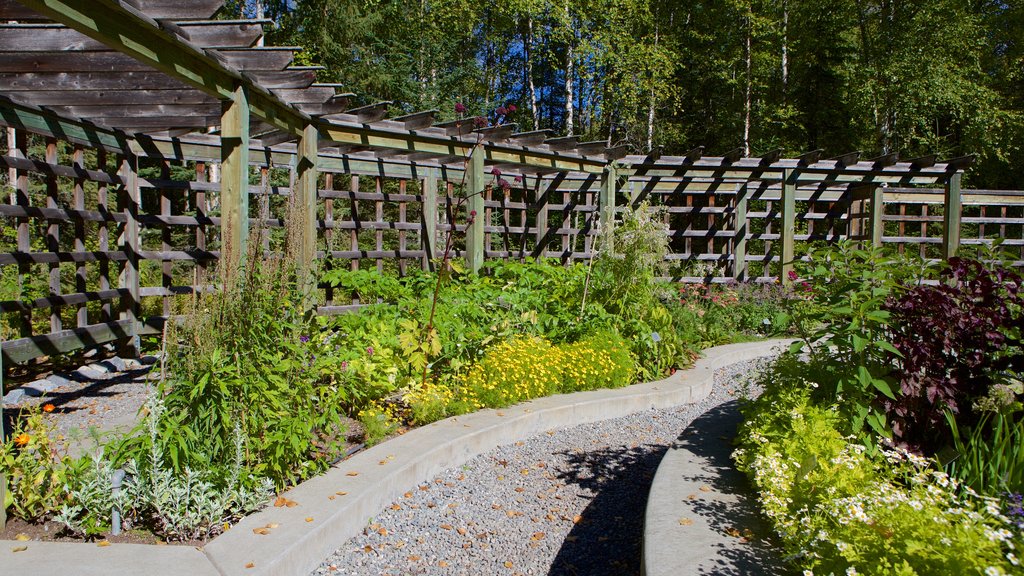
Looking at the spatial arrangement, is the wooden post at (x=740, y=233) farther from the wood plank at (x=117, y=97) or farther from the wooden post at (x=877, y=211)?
the wood plank at (x=117, y=97)

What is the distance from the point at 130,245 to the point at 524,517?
17.1ft

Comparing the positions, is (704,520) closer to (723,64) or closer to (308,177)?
(308,177)

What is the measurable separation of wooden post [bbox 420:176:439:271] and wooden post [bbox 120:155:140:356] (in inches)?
134

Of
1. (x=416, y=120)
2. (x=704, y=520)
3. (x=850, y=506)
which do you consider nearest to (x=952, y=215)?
(x=416, y=120)

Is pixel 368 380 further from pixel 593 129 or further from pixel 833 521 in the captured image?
pixel 593 129

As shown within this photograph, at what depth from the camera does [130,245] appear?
661cm

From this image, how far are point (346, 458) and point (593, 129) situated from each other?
61.4 ft

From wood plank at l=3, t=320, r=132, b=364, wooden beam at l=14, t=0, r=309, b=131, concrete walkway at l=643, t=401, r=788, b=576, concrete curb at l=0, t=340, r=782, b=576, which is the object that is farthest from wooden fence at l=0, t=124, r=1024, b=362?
concrete walkway at l=643, t=401, r=788, b=576

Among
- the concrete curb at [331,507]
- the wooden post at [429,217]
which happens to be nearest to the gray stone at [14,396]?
the concrete curb at [331,507]

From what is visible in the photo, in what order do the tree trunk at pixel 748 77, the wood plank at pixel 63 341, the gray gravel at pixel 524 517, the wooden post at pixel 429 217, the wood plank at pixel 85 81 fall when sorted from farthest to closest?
the tree trunk at pixel 748 77
the wooden post at pixel 429 217
the wood plank at pixel 63 341
the wood plank at pixel 85 81
the gray gravel at pixel 524 517

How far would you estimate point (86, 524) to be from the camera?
2.49m

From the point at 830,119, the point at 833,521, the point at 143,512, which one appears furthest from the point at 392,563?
the point at 830,119

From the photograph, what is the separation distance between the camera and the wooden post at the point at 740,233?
431 inches

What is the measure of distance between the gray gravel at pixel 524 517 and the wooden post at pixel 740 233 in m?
7.10
